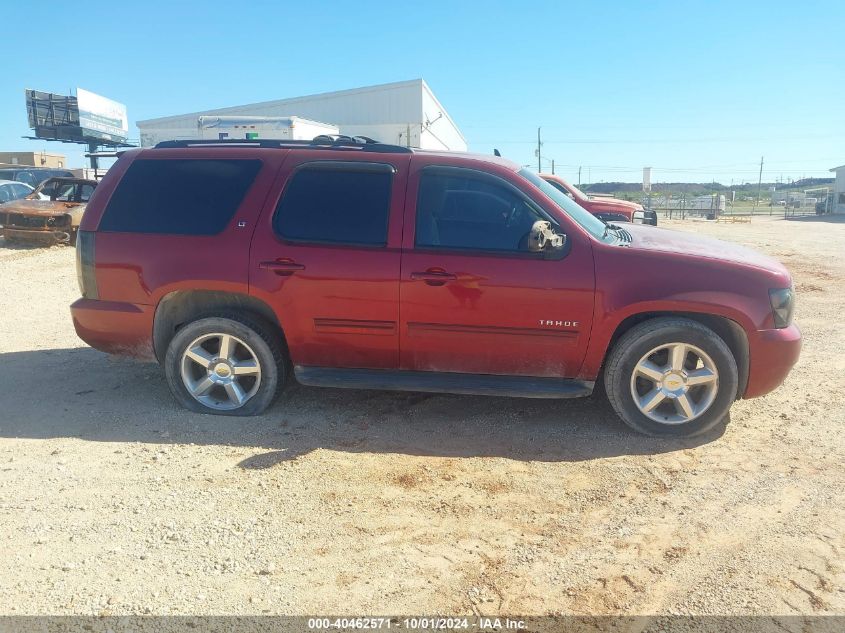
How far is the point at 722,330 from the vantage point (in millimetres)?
4391

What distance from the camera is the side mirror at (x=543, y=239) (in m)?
4.13

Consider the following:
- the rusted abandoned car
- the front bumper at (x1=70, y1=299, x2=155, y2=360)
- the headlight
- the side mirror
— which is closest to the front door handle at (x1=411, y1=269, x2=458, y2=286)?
the side mirror

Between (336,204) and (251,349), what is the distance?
1.21 metres

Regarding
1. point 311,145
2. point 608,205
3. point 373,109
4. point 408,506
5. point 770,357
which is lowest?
point 408,506

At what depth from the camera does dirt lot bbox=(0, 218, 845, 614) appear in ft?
9.08

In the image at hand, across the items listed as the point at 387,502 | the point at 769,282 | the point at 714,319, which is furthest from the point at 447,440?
the point at 769,282

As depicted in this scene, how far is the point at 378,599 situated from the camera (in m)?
2.71

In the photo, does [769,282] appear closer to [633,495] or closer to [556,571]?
[633,495]

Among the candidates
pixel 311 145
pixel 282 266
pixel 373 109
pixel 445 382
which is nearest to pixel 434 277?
pixel 445 382

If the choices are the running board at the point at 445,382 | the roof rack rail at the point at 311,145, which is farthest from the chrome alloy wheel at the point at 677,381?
the roof rack rail at the point at 311,145

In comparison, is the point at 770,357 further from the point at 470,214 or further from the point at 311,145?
the point at 311,145

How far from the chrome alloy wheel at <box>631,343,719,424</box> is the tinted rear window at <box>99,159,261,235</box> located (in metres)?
3.09

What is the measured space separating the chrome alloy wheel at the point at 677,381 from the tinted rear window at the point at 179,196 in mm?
3093

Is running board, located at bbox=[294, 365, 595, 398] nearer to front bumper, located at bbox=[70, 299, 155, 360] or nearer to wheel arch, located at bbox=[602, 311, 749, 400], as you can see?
wheel arch, located at bbox=[602, 311, 749, 400]
